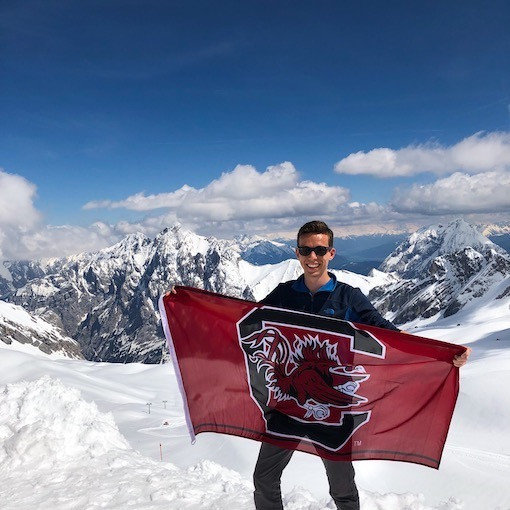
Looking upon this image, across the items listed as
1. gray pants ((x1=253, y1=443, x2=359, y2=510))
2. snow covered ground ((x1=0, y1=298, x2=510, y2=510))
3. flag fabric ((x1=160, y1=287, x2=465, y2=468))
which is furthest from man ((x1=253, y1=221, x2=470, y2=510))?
snow covered ground ((x1=0, y1=298, x2=510, y2=510))

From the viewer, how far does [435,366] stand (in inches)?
235

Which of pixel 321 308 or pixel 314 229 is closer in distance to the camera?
pixel 314 229

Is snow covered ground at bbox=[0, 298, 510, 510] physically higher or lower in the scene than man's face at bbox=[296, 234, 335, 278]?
lower

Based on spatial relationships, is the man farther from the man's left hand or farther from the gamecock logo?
the gamecock logo

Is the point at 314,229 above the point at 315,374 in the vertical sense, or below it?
above

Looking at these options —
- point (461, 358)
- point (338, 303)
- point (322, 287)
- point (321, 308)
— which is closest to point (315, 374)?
point (321, 308)

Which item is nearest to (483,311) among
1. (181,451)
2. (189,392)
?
(181,451)

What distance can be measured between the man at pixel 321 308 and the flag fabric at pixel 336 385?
134mm

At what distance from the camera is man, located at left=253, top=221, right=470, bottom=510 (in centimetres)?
555

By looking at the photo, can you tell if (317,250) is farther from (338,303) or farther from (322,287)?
(338,303)

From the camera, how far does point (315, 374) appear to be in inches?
233

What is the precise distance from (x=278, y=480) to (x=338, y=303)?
2.58 m

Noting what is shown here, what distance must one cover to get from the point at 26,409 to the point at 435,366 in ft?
32.9

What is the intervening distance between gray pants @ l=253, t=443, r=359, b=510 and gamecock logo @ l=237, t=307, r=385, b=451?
0.26m
